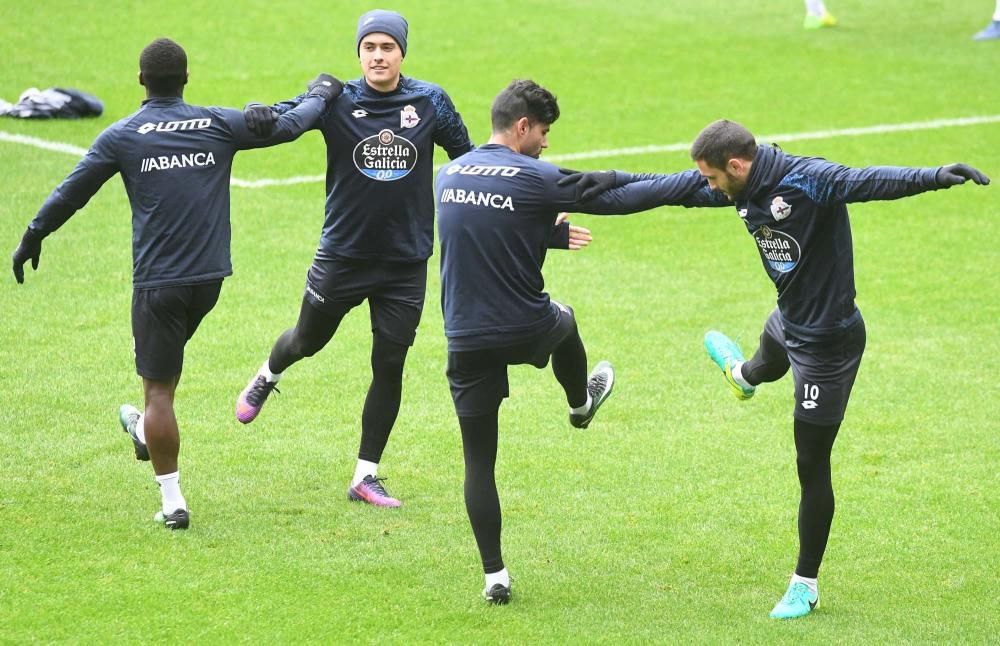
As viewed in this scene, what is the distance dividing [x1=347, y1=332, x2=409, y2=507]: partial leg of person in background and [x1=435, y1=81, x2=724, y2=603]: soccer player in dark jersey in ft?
4.53

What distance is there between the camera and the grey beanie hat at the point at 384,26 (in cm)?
812

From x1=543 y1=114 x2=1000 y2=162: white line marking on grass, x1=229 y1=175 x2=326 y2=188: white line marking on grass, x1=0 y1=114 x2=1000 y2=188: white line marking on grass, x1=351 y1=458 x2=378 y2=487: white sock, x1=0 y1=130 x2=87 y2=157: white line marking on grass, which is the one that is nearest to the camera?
x1=351 y1=458 x2=378 y2=487: white sock

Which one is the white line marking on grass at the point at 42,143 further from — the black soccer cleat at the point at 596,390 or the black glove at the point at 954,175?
the black glove at the point at 954,175

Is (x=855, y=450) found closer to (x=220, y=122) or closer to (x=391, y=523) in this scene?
(x=391, y=523)

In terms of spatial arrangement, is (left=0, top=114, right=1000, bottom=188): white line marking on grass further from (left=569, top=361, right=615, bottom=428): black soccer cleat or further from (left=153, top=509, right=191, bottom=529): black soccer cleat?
(left=153, top=509, right=191, bottom=529): black soccer cleat

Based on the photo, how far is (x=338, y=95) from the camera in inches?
327

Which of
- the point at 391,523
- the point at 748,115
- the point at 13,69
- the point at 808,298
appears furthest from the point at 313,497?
the point at 13,69

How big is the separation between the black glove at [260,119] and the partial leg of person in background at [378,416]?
1365 millimetres

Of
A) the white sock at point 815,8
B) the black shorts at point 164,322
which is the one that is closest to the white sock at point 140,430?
the black shorts at point 164,322

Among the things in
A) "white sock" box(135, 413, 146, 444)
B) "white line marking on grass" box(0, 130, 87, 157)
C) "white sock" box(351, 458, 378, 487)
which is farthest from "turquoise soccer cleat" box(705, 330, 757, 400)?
"white line marking on grass" box(0, 130, 87, 157)

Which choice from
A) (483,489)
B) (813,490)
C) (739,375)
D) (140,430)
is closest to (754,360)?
(739,375)

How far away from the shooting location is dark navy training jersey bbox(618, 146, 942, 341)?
260 inches

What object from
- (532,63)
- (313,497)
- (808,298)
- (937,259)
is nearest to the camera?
(808,298)

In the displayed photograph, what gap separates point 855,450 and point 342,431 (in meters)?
3.40
